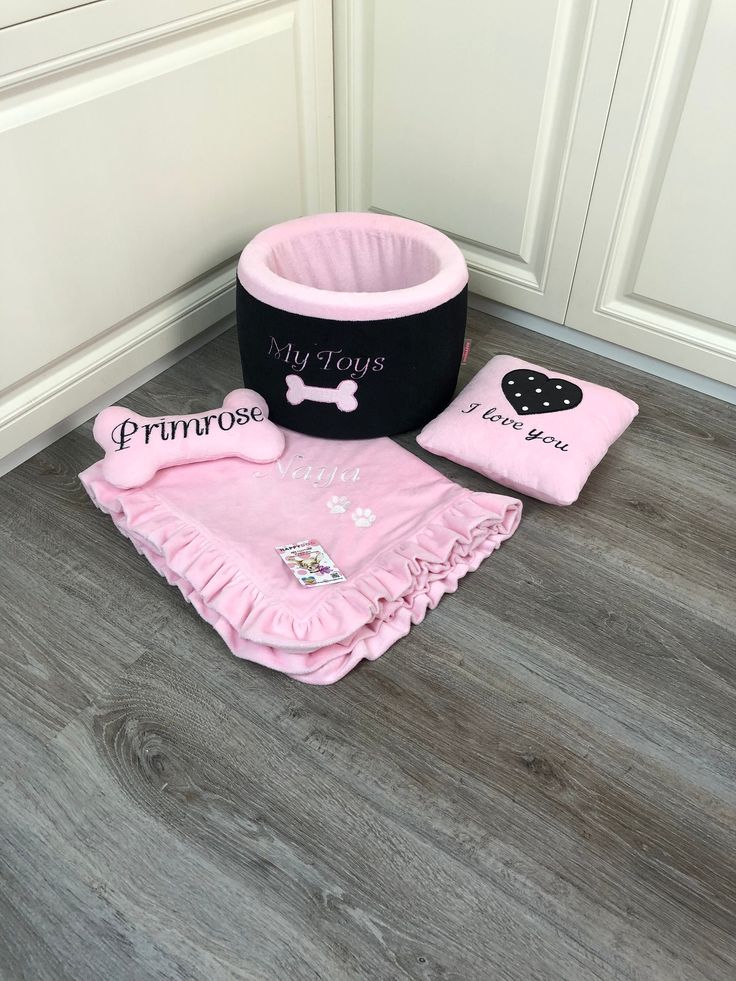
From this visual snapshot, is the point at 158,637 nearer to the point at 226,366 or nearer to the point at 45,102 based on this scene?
the point at 226,366

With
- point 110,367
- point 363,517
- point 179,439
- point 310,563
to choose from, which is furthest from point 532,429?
point 110,367

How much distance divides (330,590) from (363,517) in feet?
0.57

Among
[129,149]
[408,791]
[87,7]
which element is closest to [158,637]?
[408,791]

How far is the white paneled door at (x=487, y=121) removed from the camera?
1.48 metres

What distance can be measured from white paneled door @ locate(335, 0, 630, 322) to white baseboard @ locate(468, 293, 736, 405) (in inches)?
2.0

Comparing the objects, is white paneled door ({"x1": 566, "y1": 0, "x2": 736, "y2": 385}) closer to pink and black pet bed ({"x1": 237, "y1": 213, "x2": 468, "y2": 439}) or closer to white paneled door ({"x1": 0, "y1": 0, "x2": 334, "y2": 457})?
pink and black pet bed ({"x1": 237, "y1": 213, "x2": 468, "y2": 439})

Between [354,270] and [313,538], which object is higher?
[354,270]

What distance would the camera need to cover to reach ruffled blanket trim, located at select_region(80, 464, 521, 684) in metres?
1.16

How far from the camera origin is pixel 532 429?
1435 mm

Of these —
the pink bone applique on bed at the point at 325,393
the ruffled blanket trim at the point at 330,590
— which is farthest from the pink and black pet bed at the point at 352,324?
the ruffled blanket trim at the point at 330,590

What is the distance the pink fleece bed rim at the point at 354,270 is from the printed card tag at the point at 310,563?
372mm

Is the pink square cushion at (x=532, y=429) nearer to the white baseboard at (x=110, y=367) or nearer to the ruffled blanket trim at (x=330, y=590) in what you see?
the ruffled blanket trim at (x=330, y=590)

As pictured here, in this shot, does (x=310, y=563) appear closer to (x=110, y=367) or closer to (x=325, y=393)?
(x=325, y=393)

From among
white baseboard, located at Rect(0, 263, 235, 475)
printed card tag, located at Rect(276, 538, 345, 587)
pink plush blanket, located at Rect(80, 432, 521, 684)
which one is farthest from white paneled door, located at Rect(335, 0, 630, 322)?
printed card tag, located at Rect(276, 538, 345, 587)
